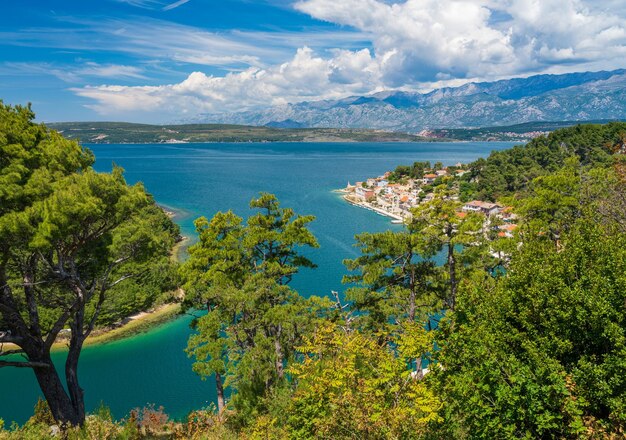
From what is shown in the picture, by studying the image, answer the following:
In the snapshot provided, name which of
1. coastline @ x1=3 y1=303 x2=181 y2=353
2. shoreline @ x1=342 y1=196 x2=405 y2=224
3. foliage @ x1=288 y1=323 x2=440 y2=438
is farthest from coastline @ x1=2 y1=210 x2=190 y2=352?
shoreline @ x1=342 y1=196 x2=405 y2=224

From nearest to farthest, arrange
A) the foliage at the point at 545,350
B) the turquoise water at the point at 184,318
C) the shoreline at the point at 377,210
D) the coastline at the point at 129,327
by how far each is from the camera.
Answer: the foliage at the point at 545,350
the turquoise water at the point at 184,318
the coastline at the point at 129,327
the shoreline at the point at 377,210

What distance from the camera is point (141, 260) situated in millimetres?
10680

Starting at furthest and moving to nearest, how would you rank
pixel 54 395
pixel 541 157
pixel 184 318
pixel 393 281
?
pixel 541 157 → pixel 184 318 → pixel 393 281 → pixel 54 395

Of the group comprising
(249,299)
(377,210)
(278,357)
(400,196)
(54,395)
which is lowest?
(377,210)

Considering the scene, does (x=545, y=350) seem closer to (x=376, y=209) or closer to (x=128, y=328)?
(x=128, y=328)

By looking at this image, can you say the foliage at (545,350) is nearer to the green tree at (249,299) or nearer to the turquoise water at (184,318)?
the green tree at (249,299)

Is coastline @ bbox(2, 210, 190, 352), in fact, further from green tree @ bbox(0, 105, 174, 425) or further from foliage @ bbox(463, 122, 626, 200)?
→ foliage @ bbox(463, 122, 626, 200)

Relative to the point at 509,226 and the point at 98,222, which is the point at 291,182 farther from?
the point at 98,222

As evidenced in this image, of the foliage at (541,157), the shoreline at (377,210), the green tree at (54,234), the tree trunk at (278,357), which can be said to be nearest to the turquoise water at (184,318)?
the shoreline at (377,210)

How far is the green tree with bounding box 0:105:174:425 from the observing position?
794 centimetres

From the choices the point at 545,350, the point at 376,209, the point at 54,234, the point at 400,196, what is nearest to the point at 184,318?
the point at 54,234

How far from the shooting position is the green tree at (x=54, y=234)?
7.94m

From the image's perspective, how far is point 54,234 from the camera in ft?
26.1

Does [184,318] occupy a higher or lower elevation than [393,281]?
lower
